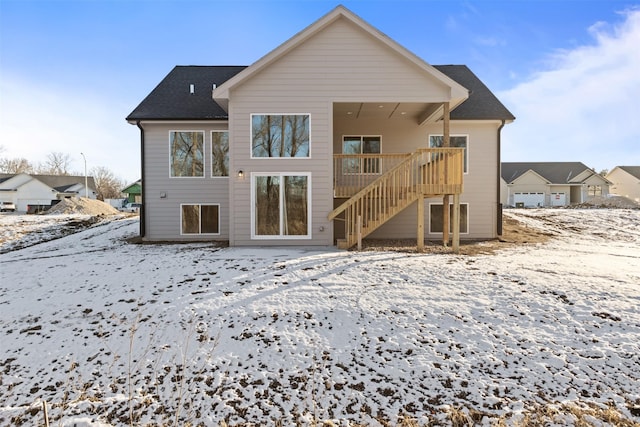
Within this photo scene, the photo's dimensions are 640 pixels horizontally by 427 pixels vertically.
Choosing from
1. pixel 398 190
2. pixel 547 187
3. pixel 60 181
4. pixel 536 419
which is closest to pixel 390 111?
pixel 398 190

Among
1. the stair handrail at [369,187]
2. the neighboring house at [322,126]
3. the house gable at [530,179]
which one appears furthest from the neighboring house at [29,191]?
the house gable at [530,179]

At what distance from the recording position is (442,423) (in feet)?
9.77

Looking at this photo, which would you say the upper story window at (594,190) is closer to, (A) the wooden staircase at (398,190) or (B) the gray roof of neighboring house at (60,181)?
(A) the wooden staircase at (398,190)

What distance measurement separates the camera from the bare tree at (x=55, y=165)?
69750 mm

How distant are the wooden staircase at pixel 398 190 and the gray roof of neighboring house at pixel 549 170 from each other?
31619 mm

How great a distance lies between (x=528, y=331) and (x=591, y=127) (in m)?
24.4

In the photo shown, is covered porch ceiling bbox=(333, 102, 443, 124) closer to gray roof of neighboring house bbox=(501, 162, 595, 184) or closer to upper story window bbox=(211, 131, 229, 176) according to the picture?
upper story window bbox=(211, 131, 229, 176)

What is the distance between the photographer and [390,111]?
10.9m

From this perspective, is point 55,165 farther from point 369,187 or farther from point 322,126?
point 369,187

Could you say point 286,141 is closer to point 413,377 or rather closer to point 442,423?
point 413,377

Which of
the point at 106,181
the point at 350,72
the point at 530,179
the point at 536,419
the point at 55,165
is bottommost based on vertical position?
the point at 536,419

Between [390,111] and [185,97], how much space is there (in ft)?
26.2

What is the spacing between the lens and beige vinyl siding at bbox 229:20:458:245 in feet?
30.9

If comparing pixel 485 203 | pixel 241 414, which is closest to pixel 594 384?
pixel 241 414
